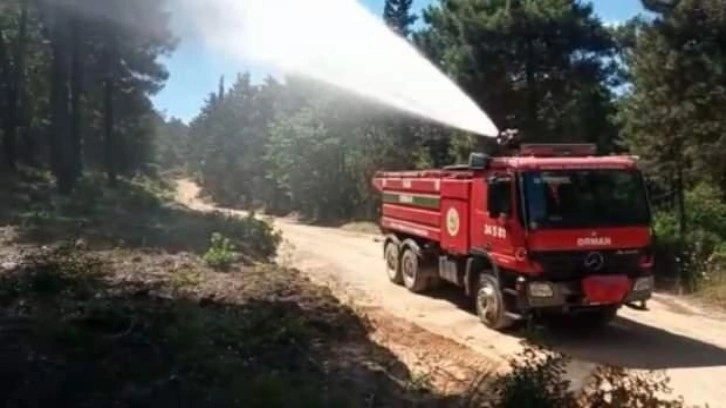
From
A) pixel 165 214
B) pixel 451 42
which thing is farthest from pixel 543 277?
pixel 451 42

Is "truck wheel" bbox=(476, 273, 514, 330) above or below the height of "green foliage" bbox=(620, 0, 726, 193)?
below

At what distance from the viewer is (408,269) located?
16781 millimetres

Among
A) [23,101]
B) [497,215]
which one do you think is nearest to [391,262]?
[497,215]

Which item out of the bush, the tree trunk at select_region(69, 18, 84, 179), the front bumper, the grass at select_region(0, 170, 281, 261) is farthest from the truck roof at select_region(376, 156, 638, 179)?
the tree trunk at select_region(69, 18, 84, 179)

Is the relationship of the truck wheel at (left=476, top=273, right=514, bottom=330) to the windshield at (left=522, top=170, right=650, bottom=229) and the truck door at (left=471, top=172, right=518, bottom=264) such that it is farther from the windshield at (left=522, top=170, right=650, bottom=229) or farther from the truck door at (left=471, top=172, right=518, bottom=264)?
the windshield at (left=522, top=170, right=650, bottom=229)

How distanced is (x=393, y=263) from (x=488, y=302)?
5188mm

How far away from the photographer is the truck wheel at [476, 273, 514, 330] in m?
12.4

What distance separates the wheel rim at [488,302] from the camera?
495 inches

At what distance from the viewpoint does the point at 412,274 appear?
16516mm

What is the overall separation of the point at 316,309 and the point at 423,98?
9142 millimetres

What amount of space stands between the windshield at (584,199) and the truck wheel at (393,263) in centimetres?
606

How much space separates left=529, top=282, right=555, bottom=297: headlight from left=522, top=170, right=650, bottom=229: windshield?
80 cm

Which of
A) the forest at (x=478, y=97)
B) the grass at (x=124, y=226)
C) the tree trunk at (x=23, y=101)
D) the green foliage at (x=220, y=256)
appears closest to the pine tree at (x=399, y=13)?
the forest at (x=478, y=97)

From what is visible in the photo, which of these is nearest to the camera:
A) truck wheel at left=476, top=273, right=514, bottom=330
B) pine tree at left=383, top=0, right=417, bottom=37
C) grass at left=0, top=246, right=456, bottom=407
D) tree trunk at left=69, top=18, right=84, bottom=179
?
grass at left=0, top=246, right=456, bottom=407
